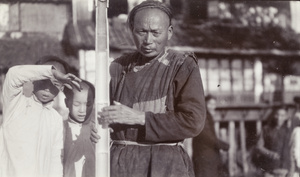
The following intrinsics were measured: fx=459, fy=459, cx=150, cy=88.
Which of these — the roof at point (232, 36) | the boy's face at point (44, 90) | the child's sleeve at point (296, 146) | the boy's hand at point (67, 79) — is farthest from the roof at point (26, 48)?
the child's sleeve at point (296, 146)

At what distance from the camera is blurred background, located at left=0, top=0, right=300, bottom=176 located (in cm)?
346

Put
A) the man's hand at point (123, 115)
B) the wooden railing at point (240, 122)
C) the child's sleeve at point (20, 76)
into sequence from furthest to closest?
the wooden railing at point (240, 122)
the child's sleeve at point (20, 76)
the man's hand at point (123, 115)

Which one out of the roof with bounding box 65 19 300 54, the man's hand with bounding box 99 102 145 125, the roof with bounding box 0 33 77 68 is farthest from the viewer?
the roof with bounding box 65 19 300 54

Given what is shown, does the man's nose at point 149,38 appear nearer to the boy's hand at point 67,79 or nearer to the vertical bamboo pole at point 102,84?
the vertical bamboo pole at point 102,84

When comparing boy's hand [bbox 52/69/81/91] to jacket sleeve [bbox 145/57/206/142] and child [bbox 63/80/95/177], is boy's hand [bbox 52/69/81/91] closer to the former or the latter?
child [bbox 63/80/95/177]

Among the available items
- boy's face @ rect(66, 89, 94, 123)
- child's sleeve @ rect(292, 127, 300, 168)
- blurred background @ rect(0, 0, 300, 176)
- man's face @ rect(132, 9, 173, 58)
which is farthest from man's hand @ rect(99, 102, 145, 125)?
child's sleeve @ rect(292, 127, 300, 168)

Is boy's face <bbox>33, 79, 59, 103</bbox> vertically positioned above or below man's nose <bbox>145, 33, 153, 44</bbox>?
below

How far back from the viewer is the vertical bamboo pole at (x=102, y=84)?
149 centimetres

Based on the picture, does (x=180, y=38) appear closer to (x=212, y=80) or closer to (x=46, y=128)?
(x=212, y=80)

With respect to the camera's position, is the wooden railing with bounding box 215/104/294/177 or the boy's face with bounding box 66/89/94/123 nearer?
the boy's face with bounding box 66/89/94/123

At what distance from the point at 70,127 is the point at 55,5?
1.60 meters

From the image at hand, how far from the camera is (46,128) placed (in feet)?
6.86

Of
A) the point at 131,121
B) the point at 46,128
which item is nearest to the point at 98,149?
the point at 131,121

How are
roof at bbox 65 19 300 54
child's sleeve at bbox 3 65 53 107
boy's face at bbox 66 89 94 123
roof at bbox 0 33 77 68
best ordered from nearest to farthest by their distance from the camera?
child's sleeve at bbox 3 65 53 107, boy's face at bbox 66 89 94 123, roof at bbox 0 33 77 68, roof at bbox 65 19 300 54
